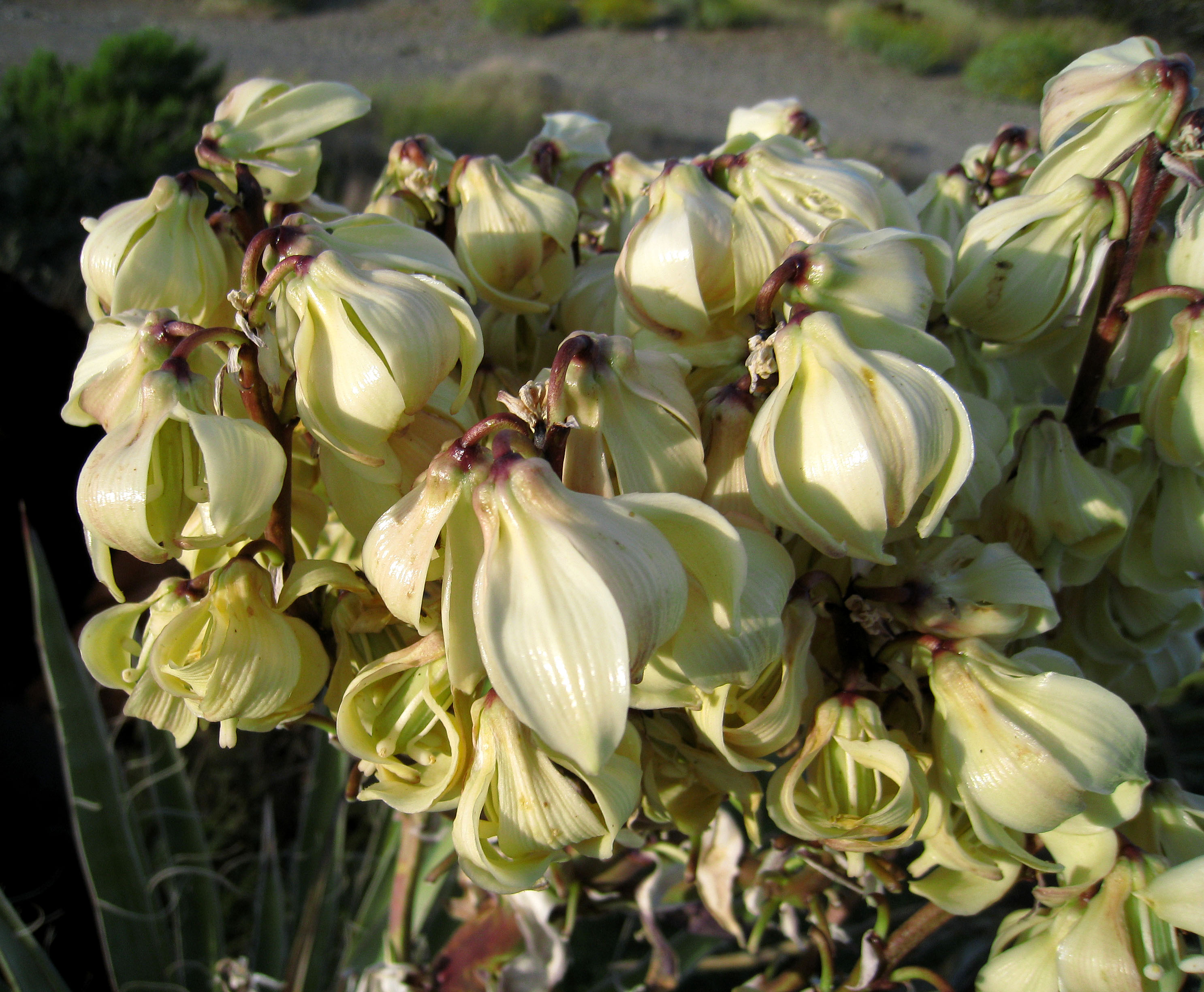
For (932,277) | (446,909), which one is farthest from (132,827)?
(932,277)

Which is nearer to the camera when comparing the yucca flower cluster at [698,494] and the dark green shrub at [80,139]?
the yucca flower cluster at [698,494]

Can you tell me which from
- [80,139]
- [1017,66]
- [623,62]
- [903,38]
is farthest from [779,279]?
[903,38]

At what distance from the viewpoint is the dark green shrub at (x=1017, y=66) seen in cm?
577

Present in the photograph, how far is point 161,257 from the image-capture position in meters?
0.41

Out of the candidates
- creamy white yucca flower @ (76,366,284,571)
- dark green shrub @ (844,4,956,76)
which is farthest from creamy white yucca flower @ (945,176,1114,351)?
dark green shrub @ (844,4,956,76)

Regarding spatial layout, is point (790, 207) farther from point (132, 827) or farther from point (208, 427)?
point (132, 827)

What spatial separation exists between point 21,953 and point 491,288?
594 millimetres

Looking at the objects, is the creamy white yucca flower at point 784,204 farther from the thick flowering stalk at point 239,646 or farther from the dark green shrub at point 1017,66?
the dark green shrub at point 1017,66

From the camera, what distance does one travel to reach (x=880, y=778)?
1.28 feet

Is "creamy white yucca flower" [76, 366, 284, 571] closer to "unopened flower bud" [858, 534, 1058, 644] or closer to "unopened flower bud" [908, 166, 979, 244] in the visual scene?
"unopened flower bud" [858, 534, 1058, 644]

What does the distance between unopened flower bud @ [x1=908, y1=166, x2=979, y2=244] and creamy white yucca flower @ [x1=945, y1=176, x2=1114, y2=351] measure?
0.23ft

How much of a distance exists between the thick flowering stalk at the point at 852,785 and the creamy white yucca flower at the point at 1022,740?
0.02 meters

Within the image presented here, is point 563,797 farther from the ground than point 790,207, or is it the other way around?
point 790,207

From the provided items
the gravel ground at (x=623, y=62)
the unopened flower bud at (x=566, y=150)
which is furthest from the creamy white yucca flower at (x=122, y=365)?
the gravel ground at (x=623, y=62)
